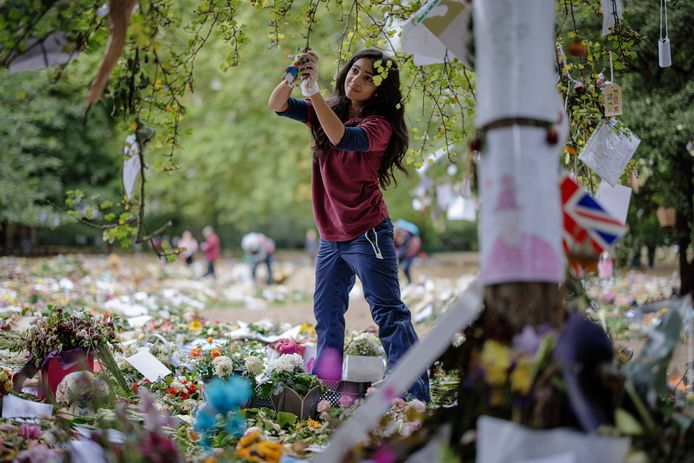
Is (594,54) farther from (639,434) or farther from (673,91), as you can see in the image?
(673,91)

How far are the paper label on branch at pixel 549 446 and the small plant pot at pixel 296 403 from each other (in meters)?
1.55

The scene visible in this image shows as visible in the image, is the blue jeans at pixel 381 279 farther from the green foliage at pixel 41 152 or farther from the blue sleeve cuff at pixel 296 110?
the green foliage at pixel 41 152

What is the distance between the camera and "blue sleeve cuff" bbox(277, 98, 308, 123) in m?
3.45

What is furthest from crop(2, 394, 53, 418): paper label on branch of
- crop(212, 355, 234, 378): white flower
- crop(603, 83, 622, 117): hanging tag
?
crop(603, 83, 622, 117): hanging tag

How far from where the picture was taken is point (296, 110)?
347 centimetres

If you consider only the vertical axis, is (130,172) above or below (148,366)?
above

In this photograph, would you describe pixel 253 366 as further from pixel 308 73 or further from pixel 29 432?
pixel 308 73

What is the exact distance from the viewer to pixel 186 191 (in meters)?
22.7

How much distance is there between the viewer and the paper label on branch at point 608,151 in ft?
11.2

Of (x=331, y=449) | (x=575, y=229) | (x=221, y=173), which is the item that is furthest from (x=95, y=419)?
(x=221, y=173)

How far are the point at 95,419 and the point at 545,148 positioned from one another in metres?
2.06

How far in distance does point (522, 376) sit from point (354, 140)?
1.62 meters

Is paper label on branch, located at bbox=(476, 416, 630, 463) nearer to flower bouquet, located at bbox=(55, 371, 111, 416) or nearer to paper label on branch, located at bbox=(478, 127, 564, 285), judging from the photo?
paper label on branch, located at bbox=(478, 127, 564, 285)

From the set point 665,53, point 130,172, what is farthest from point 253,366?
point 665,53
